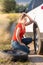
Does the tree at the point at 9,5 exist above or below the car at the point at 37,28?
above

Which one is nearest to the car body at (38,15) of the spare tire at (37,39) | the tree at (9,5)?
the spare tire at (37,39)

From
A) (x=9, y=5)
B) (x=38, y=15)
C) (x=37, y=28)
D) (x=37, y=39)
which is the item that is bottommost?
(x=37, y=39)

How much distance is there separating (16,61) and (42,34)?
43.2 inches

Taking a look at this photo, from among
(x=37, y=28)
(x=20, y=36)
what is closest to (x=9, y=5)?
(x=37, y=28)

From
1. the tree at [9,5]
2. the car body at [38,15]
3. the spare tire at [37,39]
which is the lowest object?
the spare tire at [37,39]

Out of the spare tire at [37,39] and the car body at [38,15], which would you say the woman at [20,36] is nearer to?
the car body at [38,15]

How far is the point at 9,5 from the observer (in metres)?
14.5

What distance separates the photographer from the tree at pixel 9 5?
1411 centimetres

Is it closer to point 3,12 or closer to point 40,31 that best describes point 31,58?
point 40,31

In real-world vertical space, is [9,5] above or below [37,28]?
above

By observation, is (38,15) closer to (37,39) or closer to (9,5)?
(37,39)

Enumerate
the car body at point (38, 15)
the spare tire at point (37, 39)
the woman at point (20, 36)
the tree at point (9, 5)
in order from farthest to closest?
the tree at point (9, 5), the spare tire at point (37, 39), the car body at point (38, 15), the woman at point (20, 36)

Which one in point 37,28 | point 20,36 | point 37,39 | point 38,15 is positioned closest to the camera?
point 20,36

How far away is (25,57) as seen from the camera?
8.01 metres
